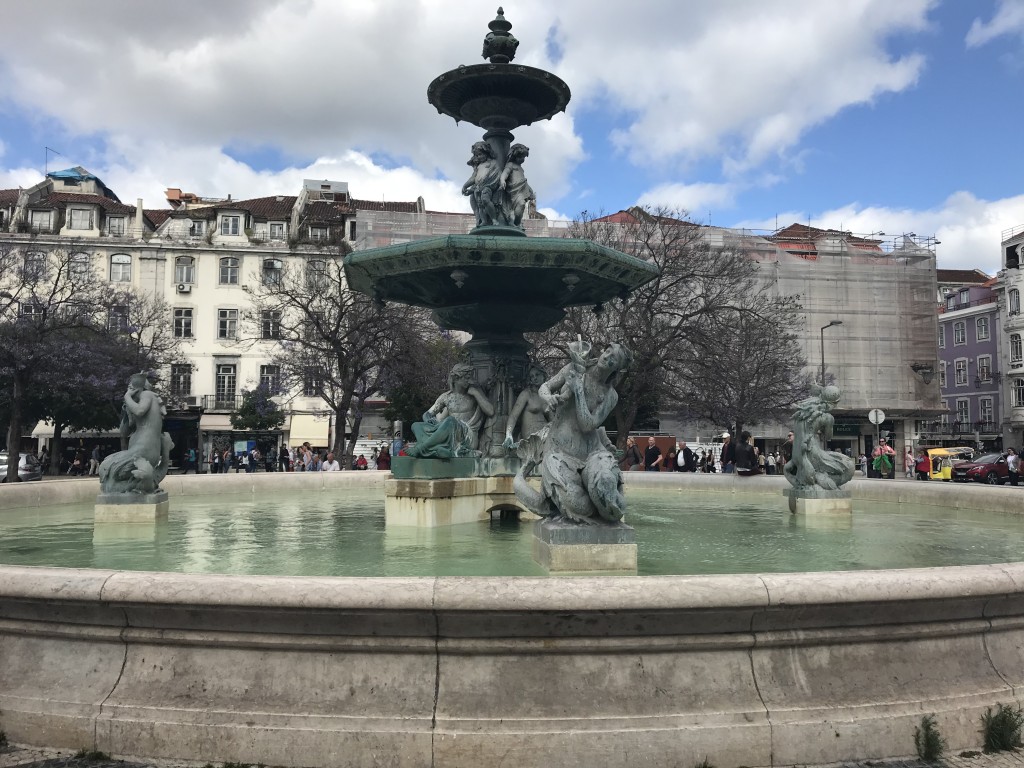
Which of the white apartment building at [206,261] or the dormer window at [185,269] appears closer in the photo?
the white apartment building at [206,261]

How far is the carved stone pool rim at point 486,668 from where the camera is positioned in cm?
347

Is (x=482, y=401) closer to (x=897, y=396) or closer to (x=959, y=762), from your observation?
(x=959, y=762)

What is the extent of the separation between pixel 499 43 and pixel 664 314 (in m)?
18.7

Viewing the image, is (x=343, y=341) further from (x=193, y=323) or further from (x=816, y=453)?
(x=193, y=323)

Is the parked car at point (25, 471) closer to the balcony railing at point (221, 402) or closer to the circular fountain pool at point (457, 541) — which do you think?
the circular fountain pool at point (457, 541)

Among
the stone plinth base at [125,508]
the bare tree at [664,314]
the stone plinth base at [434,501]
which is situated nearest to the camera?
the stone plinth base at [434,501]

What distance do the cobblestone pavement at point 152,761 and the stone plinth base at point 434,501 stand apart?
4.60m

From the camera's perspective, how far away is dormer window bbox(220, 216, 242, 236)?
50.1 meters

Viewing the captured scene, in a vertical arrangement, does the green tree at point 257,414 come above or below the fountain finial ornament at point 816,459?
above

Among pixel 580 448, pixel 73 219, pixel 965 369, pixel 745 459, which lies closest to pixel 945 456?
pixel 745 459

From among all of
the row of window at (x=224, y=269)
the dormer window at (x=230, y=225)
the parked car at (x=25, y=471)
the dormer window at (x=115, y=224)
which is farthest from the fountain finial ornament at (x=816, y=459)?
the dormer window at (x=115, y=224)

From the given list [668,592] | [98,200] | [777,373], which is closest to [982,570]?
[668,592]

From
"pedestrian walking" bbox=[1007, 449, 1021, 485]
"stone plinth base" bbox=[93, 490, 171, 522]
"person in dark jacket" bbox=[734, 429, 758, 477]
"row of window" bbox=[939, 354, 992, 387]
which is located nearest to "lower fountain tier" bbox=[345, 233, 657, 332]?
"stone plinth base" bbox=[93, 490, 171, 522]

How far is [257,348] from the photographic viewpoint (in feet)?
161
